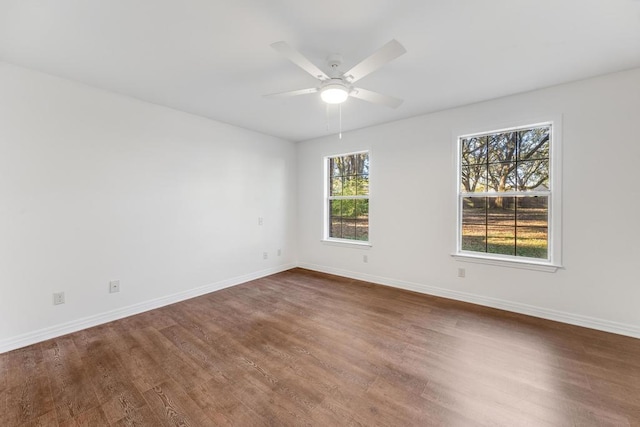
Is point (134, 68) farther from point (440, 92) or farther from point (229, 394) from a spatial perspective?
point (440, 92)

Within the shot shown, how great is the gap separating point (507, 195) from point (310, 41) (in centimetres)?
278

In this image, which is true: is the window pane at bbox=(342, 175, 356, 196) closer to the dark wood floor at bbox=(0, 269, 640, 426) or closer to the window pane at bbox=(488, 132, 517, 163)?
the window pane at bbox=(488, 132, 517, 163)

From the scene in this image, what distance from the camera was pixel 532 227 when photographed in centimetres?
292

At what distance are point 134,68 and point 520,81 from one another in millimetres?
3729

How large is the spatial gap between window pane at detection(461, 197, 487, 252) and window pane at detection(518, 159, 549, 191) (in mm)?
424

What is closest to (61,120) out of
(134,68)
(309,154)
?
(134,68)

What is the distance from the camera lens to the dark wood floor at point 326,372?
1.54 metres

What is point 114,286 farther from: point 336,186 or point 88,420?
point 336,186

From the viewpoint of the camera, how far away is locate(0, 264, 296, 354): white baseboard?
2253mm

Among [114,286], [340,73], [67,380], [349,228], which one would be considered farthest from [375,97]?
[114,286]

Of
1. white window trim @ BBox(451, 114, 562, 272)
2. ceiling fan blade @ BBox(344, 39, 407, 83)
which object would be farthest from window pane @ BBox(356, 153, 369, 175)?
ceiling fan blade @ BBox(344, 39, 407, 83)

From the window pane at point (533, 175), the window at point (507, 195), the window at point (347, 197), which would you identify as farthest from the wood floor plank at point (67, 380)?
the window pane at point (533, 175)

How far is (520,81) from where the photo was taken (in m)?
2.58

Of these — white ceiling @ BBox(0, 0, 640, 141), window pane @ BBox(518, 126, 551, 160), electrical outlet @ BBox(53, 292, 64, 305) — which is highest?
white ceiling @ BBox(0, 0, 640, 141)
